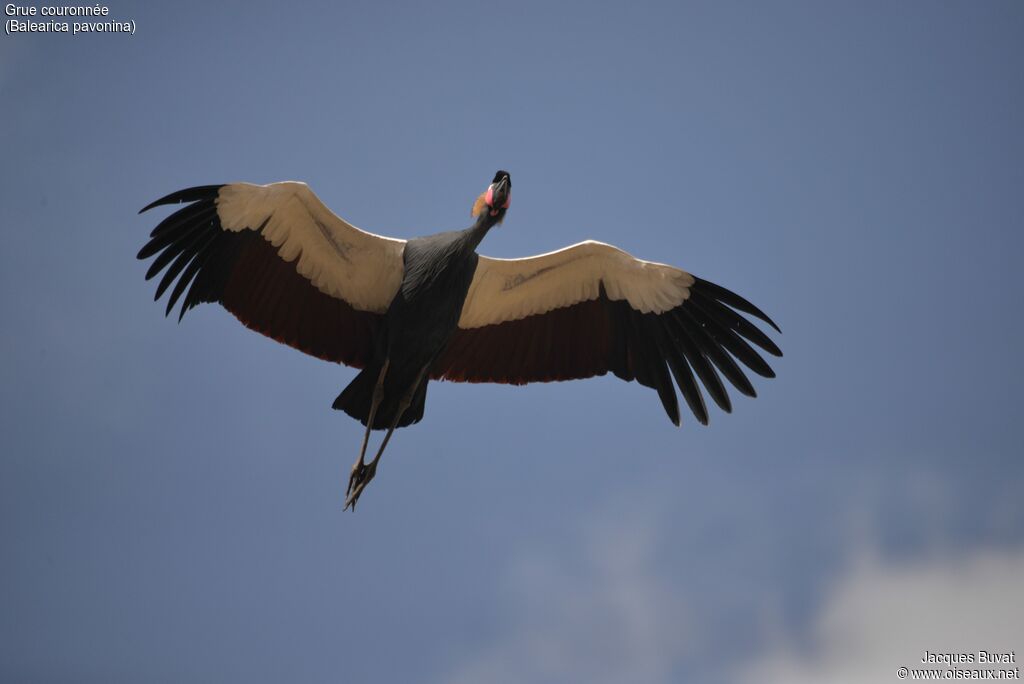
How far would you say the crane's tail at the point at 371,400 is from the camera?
12805 millimetres

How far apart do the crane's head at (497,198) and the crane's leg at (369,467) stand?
71.6 inches

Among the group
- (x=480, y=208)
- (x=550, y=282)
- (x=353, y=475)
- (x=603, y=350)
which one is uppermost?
(x=480, y=208)

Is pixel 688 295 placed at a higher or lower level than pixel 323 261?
lower

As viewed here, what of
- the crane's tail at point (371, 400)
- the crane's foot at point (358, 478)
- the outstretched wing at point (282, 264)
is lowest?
the crane's foot at point (358, 478)

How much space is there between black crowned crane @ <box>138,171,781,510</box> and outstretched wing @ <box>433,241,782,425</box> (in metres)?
0.01

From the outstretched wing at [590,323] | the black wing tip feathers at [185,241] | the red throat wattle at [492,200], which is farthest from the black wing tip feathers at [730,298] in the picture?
the black wing tip feathers at [185,241]

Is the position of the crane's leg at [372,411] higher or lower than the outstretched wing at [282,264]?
lower

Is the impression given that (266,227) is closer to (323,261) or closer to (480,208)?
(323,261)

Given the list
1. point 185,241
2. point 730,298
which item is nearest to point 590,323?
point 730,298

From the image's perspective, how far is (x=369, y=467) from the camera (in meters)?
12.7

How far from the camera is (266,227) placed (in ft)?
41.0

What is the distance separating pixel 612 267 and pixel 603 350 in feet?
3.22

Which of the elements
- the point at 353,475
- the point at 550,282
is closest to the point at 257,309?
the point at 353,475

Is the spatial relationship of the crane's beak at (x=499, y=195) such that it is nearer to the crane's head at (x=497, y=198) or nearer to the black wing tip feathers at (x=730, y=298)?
the crane's head at (x=497, y=198)
